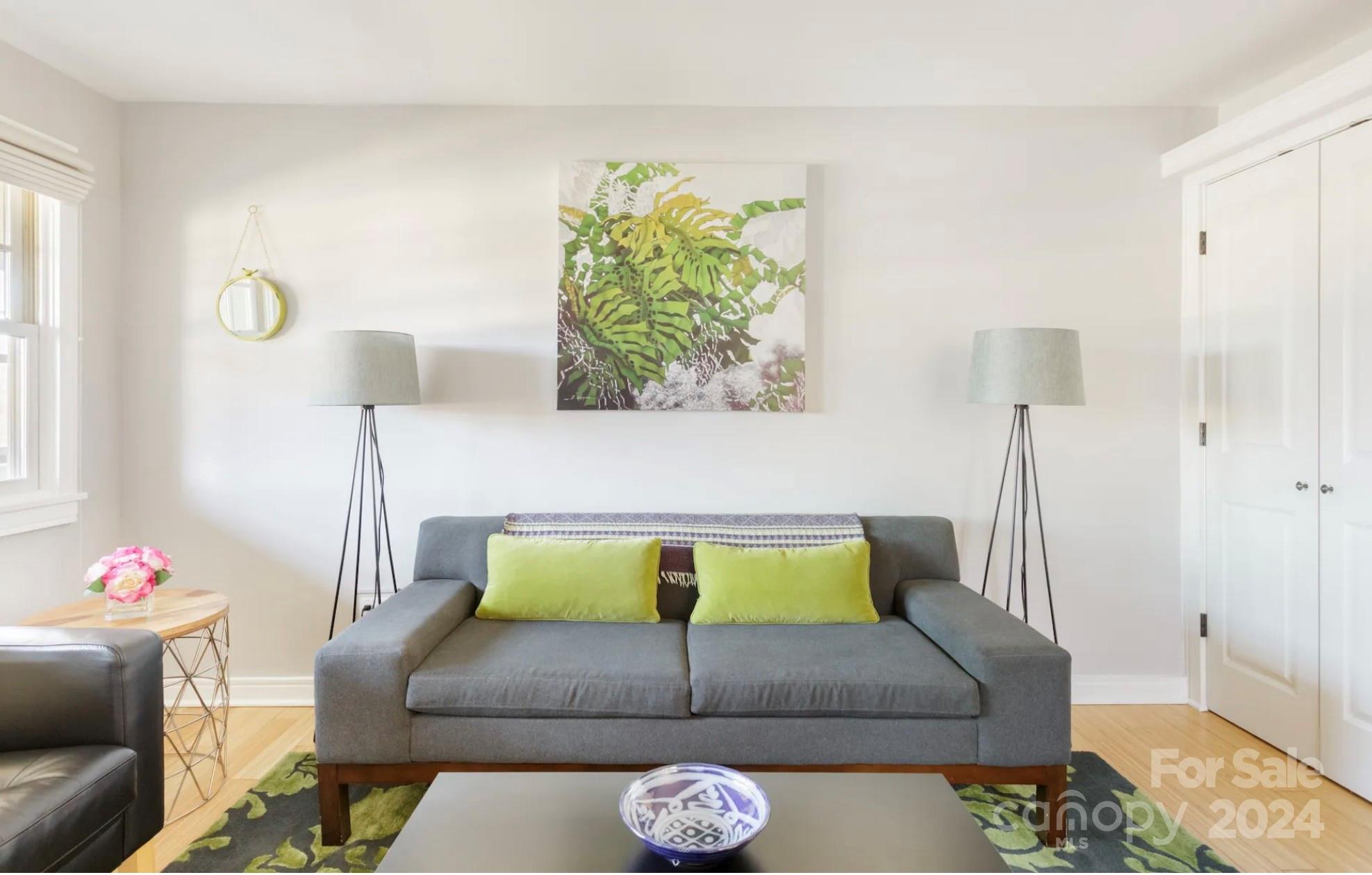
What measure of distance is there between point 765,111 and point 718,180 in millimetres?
364

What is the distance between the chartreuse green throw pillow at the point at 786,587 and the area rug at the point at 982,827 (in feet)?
2.29

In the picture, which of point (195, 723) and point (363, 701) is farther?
point (195, 723)

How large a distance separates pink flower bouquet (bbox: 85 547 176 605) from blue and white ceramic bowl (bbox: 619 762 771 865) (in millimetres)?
1685

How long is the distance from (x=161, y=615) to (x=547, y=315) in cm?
168

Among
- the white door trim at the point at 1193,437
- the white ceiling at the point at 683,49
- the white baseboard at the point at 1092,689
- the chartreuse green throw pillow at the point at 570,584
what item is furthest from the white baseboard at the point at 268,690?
the white door trim at the point at 1193,437

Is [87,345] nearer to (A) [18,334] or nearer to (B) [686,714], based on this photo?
(A) [18,334]

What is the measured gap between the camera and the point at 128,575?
7.01 ft

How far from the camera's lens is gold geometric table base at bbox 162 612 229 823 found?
2.26 m

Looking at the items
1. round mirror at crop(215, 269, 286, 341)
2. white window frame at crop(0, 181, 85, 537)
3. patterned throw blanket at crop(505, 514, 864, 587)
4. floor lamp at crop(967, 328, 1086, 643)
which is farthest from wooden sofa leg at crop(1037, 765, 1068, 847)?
white window frame at crop(0, 181, 85, 537)

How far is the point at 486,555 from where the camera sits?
8.89 ft

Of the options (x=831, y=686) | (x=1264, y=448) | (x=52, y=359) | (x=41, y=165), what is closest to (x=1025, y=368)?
(x=1264, y=448)

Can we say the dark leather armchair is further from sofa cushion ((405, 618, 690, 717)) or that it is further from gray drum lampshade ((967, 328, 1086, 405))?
gray drum lampshade ((967, 328, 1086, 405))

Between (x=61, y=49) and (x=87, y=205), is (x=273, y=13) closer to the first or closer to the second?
(x=61, y=49)

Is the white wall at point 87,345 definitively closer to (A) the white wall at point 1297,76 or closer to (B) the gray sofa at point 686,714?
(B) the gray sofa at point 686,714
